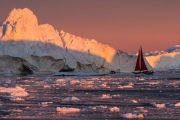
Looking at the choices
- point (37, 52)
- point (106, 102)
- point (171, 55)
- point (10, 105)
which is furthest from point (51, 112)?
point (171, 55)

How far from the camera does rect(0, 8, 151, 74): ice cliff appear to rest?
34.9 metres

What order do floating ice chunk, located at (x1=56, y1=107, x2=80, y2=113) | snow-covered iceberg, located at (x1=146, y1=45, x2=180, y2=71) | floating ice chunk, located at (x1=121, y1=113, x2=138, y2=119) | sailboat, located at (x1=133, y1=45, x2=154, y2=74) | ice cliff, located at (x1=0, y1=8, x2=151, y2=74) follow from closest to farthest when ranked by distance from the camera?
floating ice chunk, located at (x1=121, y1=113, x2=138, y2=119), floating ice chunk, located at (x1=56, y1=107, x2=80, y2=113), ice cliff, located at (x1=0, y1=8, x2=151, y2=74), sailboat, located at (x1=133, y1=45, x2=154, y2=74), snow-covered iceberg, located at (x1=146, y1=45, x2=180, y2=71)

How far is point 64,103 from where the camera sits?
486 inches

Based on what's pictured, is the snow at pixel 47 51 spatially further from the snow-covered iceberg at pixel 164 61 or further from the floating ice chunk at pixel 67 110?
the floating ice chunk at pixel 67 110

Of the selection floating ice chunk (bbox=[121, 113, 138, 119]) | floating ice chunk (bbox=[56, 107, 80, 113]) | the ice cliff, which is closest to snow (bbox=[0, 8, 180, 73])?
the ice cliff

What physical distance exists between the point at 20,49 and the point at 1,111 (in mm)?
24852

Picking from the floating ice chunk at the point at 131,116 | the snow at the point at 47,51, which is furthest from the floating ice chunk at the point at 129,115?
the snow at the point at 47,51

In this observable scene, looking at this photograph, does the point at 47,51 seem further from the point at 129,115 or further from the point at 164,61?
the point at 129,115

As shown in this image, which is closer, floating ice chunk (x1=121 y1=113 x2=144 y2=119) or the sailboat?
floating ice chunk (x1=121 y1=113 x2=144 y2=119)

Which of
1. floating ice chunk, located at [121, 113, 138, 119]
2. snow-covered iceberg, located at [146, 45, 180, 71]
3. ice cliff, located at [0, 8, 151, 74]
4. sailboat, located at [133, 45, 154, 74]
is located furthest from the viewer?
snow-covered iceberg, located at [146, 45, 180, 71]

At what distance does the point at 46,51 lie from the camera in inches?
1411

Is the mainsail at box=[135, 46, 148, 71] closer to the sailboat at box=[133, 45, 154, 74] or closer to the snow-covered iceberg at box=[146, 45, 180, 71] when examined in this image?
the sailboat at box=[133, 45, 154, 74]

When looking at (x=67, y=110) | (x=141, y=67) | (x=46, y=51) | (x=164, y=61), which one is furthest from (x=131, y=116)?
(x=164, y=61)

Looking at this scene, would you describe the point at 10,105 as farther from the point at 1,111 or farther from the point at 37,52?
the point at 37,52
